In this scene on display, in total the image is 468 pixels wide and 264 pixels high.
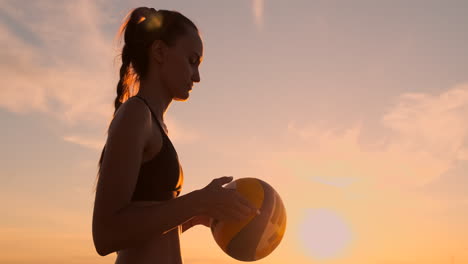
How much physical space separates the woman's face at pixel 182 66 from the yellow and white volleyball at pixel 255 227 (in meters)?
1.07

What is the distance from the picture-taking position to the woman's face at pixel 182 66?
13.3 feet

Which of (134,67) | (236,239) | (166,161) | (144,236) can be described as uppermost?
(134,67)

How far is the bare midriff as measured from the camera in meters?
3.67

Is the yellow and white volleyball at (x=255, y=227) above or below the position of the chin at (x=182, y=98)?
below

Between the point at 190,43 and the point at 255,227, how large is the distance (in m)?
1.72

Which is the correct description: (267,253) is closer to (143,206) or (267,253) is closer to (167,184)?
(167,184)

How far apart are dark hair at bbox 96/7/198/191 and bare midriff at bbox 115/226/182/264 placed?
54.9 inches

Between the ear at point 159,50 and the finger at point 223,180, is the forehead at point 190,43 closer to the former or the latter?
the ear at point 159,50

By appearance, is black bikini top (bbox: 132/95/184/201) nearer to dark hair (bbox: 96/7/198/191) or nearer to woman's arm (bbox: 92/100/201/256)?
woman's arm (bbox: 92/100/201/256)

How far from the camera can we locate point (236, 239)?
4.19 m

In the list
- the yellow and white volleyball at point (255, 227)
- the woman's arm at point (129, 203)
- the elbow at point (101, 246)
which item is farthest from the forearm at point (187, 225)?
the elbow at point (101, 246)

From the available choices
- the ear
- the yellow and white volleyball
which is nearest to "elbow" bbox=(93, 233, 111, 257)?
the yellow and white volleyball

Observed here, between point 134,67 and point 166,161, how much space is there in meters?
1.10

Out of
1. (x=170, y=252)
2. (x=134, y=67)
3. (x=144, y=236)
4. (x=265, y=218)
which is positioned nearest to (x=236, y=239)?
(x=265, y=218)
